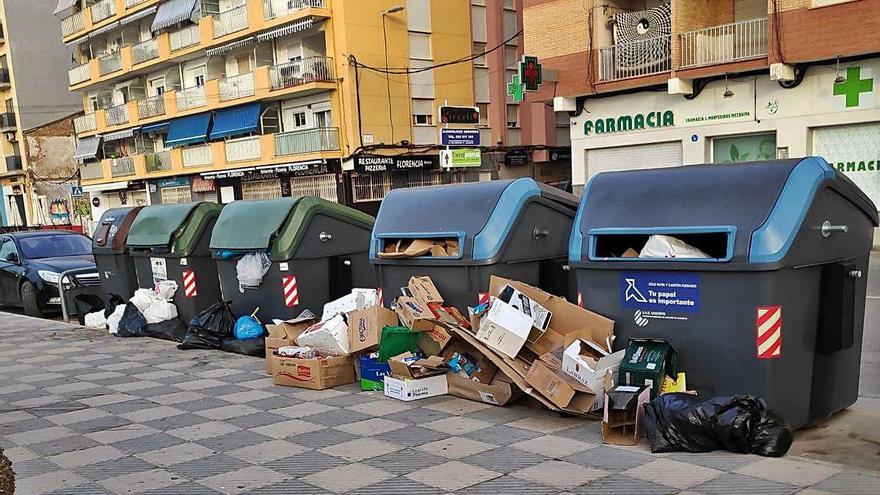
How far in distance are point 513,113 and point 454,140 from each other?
1013cm

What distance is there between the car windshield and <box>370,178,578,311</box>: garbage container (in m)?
9.17

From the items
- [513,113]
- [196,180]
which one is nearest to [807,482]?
[513,113]

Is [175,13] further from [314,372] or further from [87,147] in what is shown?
[314,372]

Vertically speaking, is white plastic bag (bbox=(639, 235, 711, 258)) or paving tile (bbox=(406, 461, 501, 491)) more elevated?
white plastic bag (bbox=(639, 235, 711, 258))

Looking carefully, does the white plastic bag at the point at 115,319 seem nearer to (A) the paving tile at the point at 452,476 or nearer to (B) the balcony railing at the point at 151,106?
(A) the paving tile at the point at 452,476

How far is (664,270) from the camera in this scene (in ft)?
15.2

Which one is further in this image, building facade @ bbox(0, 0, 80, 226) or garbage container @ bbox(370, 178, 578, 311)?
building facade @ bbox(0, 0, 80, 226)

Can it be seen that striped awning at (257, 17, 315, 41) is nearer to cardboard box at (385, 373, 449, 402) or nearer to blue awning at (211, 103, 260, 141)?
blue awning at (211, 103, 260, 141)

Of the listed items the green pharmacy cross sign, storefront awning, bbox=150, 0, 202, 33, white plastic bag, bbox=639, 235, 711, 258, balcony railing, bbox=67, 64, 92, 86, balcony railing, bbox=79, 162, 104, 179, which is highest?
storefront awning, bbox=150, 0, 202, 33

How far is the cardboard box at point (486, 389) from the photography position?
5.25m

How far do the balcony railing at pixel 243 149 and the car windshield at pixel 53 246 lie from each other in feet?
48.9

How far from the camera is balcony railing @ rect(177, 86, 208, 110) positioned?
30625 millimetres

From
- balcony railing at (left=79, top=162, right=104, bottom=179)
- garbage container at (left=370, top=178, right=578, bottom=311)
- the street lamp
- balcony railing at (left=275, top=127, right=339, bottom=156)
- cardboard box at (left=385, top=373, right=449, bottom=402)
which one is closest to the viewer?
cardboard box at (left=385, top=373, right=449, bottom=402)

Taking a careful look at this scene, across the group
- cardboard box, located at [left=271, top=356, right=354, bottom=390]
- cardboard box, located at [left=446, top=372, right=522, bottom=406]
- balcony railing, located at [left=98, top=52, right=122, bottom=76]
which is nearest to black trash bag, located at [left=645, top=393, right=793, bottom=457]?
cardboard box, located at [left=446, top=372, right=522, bottom=406]
